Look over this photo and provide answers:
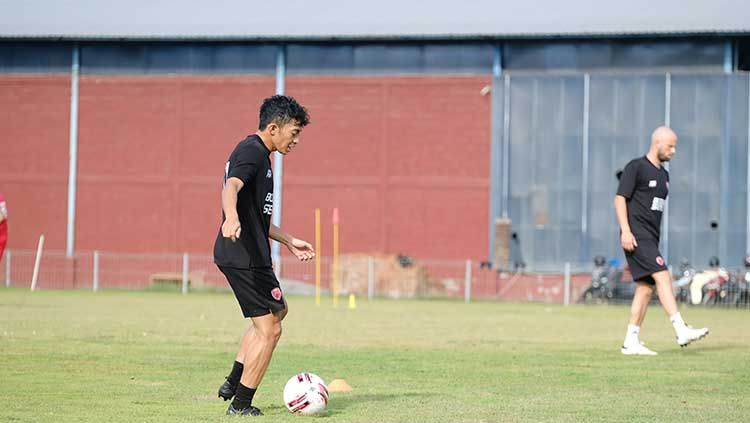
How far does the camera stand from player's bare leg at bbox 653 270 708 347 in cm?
1452

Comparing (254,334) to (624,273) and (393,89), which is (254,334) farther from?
(393,89)

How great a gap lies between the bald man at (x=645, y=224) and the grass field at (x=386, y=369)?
550 mm

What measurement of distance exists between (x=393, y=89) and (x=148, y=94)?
748 centimetres

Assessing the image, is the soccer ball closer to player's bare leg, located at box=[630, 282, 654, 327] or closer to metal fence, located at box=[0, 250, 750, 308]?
player's bare leg, located at box=[630, 282, 654, 327]

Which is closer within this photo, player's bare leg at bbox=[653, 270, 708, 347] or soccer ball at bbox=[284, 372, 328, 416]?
soccer ball at bbox=[284, 372, 328, 416]

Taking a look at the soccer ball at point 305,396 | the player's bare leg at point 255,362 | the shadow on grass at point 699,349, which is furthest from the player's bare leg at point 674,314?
the player's bare leg at point 255,362

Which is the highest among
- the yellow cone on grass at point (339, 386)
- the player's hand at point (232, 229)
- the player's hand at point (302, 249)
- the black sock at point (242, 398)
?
the player's hand at point (232, 229)

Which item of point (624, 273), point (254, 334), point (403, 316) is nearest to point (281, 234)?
point (254, 334)

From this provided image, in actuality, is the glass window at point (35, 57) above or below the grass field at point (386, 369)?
above

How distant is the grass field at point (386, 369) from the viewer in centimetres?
961

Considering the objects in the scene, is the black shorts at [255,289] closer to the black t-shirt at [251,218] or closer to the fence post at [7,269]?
the black t-shirt at [251,218]

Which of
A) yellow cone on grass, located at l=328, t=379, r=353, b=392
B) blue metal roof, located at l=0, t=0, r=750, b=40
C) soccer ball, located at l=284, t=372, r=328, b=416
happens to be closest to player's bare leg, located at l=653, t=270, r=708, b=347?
yellow cone on grass, located at l=328, t=379, r=353, b=392

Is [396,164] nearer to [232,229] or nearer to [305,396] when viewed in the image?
[305,396]

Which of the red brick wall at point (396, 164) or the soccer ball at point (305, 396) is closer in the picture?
the soccer ball at point (305, 396)
